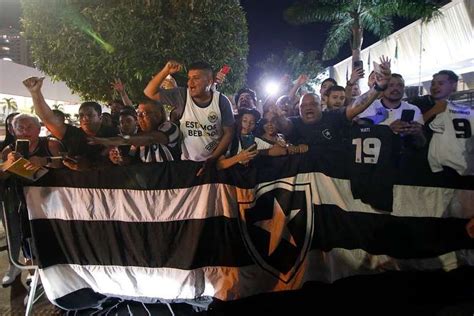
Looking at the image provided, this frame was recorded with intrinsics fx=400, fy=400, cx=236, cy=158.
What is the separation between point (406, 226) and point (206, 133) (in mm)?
2099

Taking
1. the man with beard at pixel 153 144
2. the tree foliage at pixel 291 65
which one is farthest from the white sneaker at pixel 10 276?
the tree foliage at pixel 291 65

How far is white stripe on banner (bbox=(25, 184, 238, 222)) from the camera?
3.57m

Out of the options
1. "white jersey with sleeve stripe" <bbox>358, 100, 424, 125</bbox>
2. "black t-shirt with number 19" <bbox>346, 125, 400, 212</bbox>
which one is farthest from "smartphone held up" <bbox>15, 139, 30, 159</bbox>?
"white jersey with sleeve stripe" <bbox>358, 100, 424, 125</bbox>

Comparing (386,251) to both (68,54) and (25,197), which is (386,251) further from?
(68,54)

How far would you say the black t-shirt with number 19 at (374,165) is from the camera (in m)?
3.71

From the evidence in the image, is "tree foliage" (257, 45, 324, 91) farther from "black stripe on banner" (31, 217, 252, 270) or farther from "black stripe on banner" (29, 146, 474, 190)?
"black stripe on banner" (31, 217, 252, 270)

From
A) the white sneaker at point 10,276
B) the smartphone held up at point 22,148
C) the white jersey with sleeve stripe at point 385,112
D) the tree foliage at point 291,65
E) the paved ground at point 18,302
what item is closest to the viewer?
the smartphone held up at point 22,148

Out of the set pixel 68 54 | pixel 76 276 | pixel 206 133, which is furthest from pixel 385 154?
pixel 68 54

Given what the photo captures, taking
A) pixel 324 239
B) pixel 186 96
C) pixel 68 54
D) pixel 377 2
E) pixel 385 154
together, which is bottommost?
pixel 324 239

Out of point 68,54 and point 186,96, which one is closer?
point 186,96

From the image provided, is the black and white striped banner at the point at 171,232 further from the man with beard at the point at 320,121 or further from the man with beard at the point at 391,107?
the man with beard at the point at 391,107

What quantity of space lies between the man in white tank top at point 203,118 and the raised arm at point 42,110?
117 centimetres

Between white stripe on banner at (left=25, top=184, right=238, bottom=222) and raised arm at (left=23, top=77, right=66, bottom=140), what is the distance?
62cm

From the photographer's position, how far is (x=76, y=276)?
362 centimetres
